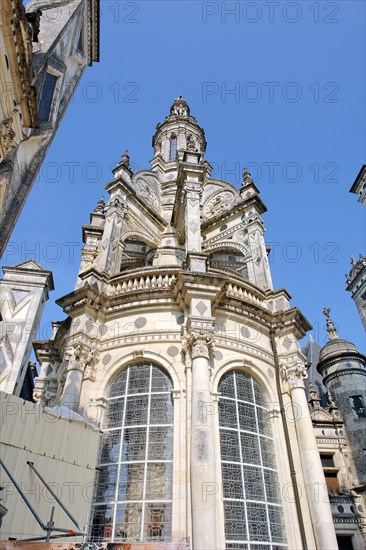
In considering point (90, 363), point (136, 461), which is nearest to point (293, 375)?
point (136, 461)

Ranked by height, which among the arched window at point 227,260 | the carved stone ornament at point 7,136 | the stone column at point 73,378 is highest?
the arched window at point 227,260

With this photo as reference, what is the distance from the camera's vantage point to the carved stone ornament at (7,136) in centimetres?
862

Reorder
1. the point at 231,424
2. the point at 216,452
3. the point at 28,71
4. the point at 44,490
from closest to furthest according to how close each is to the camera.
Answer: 1. the point at 44,490
2. the point at 28,71
3. the point at 216,452
4. the point at 231,424

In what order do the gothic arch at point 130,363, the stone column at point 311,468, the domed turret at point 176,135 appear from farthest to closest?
the domed turret at point 176,135 → the gothic arch at point 130,363 → the stone column at point 311,468

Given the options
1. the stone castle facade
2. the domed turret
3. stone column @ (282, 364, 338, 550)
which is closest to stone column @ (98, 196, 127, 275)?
the stone castle facade

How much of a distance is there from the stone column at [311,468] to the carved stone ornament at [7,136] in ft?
36.4

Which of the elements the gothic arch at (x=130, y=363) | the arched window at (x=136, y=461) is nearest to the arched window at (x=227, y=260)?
the gothic arch at (x=130, y=363)

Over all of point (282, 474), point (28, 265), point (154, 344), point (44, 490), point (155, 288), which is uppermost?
point (28, 265)

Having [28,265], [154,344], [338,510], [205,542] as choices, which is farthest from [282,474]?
[28,265]

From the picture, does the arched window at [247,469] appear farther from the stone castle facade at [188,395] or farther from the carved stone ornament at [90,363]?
the carved stone ornament at [90,363]

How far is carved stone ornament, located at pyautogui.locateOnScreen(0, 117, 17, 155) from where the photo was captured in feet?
28.3

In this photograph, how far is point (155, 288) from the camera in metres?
13.1

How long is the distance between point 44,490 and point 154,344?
561cm

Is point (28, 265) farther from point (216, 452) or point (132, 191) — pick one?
point (216, 452)
